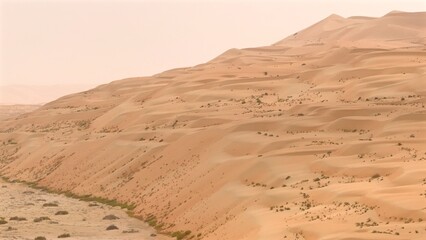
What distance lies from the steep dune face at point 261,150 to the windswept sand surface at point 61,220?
2586 millimetres

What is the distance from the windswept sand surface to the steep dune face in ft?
8.48

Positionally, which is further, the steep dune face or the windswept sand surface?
the windswept sand surface

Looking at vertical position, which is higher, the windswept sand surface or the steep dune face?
the steep dune face

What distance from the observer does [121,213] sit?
Result: 203 feet

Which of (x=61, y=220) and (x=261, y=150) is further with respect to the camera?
(x=261, y=150)

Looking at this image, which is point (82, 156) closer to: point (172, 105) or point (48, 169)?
point (48, 169)

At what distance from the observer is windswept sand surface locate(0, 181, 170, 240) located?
52.8m

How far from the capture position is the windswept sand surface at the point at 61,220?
173 feet

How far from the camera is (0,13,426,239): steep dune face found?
1642 inches

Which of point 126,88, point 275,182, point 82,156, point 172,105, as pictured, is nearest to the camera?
point 275,182

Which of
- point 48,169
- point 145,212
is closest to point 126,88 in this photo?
point 48,169

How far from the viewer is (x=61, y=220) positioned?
59594 millimetres

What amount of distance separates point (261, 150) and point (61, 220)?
17719 millimetres

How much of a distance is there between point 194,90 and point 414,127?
55917 mm
